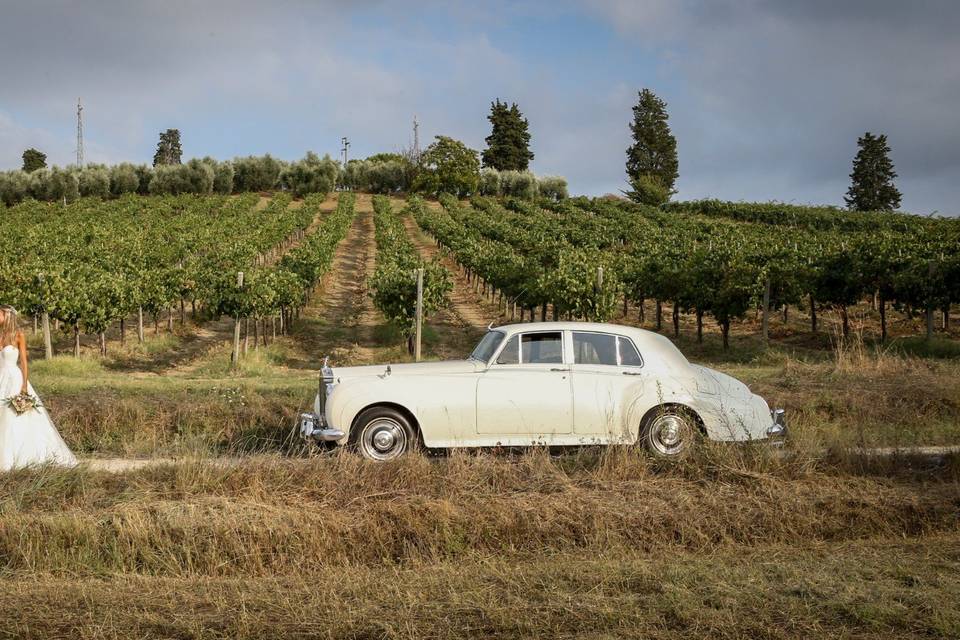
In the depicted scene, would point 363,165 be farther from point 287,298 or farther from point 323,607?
point 323,607

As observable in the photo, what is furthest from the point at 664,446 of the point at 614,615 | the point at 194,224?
the point at 194,224

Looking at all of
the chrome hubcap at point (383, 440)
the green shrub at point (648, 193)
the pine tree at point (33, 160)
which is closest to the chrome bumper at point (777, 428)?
the chrome hubcap at point (383, 440)

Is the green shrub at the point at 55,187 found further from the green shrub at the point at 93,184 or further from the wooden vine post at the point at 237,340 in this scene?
the wooden vine post at the point at 237,340

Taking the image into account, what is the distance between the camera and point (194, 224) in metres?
53.4

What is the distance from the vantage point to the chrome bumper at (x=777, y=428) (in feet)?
28.3

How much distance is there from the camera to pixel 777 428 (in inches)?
343

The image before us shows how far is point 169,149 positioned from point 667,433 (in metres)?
133

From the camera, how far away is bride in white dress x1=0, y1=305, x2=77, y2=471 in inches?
312

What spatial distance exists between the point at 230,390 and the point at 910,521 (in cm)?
898

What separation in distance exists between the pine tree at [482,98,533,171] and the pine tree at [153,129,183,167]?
53.3 metres

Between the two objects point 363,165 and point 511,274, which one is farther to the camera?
point 363,165

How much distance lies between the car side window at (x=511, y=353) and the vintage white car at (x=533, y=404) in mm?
10

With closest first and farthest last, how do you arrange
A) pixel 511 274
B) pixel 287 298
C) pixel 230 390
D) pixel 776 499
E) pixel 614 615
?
pixel 614 615 < pixel 776 499 < pixel 230 390 < pixel 287 298 < pixel 511 274

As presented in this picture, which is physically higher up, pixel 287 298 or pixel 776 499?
pixel 287 298
